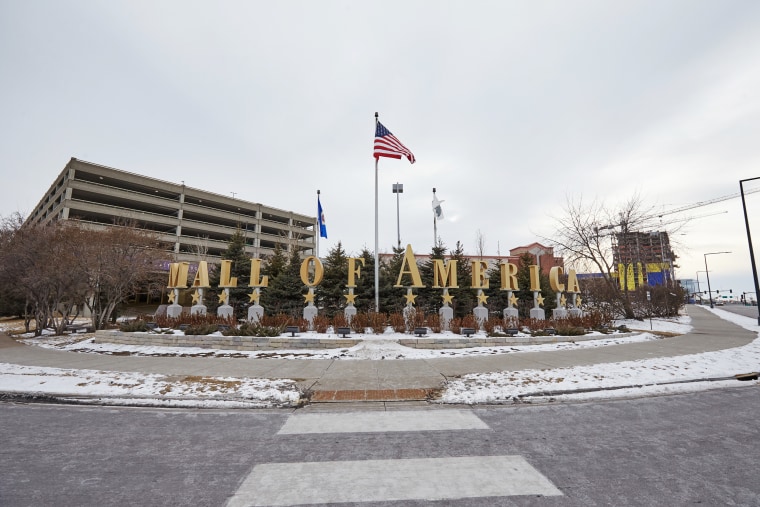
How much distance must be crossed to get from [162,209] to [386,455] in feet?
180

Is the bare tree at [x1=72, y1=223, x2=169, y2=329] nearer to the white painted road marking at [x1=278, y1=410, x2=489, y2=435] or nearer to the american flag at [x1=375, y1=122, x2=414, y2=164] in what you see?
the american flag at [x1=375, y1=122, x2=414, y2=164]

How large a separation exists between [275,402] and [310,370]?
7.78 ft

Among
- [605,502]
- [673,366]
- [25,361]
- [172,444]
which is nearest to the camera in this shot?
[605,502]

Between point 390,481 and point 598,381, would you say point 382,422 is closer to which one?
point 390,481

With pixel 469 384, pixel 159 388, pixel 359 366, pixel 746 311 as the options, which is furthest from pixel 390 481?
pixel 746 311

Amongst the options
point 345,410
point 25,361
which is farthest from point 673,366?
point 25,361

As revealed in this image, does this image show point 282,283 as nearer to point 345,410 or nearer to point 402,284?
point 402,284

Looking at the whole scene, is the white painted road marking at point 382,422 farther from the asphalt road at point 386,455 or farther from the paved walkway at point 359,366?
the paved walkway at point 359,366

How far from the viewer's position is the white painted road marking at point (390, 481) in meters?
2.74

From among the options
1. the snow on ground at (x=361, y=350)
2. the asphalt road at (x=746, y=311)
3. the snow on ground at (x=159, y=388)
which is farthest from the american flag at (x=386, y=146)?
the asphalt road at (x=746, y=311)

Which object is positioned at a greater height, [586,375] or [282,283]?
[282,283]

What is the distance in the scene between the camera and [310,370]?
8.09 meters

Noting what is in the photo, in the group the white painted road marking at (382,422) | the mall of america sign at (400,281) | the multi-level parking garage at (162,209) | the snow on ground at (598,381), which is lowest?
the white painted road marking at (382,422)

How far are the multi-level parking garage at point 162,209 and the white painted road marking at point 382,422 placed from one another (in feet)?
103
